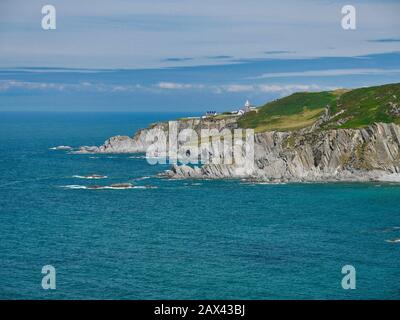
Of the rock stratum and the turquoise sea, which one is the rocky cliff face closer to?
the rock stratum

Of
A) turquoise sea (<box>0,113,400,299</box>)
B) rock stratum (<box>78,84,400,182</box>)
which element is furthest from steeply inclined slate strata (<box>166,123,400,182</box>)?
turquoise sea (<box>0,113,400,299</box>)

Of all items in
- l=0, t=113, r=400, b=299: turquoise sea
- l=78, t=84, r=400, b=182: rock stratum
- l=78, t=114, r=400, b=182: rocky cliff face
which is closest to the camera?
l=0, t=113, r=400, b=299: turquoise sea

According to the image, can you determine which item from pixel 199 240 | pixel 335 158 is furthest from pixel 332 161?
pixel 199 240

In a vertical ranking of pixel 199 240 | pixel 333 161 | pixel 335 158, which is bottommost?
pixel 199 240

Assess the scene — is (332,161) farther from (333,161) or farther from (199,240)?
(199,240)

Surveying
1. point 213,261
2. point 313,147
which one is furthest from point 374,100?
point 213,261

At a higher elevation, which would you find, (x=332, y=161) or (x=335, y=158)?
(x=335, y=158)

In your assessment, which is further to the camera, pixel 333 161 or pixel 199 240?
pixel 333 161

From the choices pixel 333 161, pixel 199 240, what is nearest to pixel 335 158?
pixel 333 161
